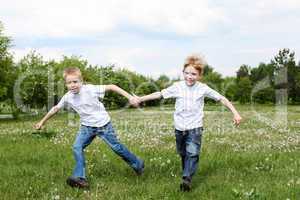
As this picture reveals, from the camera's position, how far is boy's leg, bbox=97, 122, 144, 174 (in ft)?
32.2

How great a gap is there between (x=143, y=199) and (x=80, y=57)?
62.0 meters

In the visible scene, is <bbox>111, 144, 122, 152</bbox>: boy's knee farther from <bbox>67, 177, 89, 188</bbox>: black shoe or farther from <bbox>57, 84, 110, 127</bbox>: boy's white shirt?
<bbox>67, 177, 89, 188</bbox>: black shoe

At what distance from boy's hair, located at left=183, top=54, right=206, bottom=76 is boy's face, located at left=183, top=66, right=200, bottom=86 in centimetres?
7

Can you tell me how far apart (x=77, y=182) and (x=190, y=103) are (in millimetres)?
2467

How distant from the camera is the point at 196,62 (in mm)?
9305

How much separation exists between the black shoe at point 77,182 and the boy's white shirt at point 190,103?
194 centimetres

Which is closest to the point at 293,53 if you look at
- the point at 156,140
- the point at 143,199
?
the point at 156,140

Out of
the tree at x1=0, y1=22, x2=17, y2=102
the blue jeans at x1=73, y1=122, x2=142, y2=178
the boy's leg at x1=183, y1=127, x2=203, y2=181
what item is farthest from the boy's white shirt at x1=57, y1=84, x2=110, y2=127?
the tree at x1=0, y1=22, x2=17, y2=102

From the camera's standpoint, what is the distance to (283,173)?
1006 cm

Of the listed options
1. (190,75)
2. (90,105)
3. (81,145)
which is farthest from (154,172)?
(190,75)

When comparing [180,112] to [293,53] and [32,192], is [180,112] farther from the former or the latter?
[293,53]

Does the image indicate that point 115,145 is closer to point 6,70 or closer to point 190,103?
point 190,103

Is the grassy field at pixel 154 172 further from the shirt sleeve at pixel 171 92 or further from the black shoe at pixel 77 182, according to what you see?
the shirt sleeve at pixel 171 92

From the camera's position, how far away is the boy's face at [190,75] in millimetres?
9238
